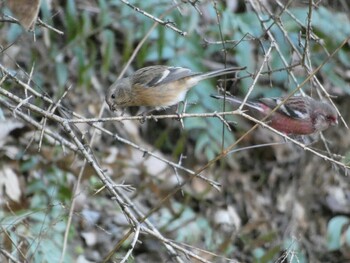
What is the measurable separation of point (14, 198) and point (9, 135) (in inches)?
29.3

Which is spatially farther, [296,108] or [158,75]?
[158,75]

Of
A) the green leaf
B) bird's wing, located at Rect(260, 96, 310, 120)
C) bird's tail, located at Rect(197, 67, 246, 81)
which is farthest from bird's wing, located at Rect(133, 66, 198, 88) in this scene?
the green leaf

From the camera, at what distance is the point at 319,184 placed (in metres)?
9.35

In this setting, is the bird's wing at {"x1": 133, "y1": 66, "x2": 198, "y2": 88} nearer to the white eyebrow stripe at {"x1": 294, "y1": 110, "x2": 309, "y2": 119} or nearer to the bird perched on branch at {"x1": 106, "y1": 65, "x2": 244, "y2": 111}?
the bird perched on branch at {"x1": 106, "y1": 65, "x2": 244, "y2": 111}

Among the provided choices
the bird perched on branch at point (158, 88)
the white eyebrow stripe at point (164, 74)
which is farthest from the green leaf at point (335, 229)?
the white eyebrow stripe at point (164, 74)

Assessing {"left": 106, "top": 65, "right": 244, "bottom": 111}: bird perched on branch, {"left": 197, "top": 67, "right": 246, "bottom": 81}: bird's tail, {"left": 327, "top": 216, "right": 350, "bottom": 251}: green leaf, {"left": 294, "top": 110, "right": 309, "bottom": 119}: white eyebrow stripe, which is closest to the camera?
{"left": 197, "top": 67, "right": 246, "bottom": 81}: bird's tail

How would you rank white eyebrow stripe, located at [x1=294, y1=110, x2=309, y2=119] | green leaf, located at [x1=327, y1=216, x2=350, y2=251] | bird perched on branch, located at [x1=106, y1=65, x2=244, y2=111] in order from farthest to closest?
green leaf, located at [x1=327, y1=216, x2=350, y2=251] < bird perched on branch, located at [x1=106, y1=65, x2=244, y2=111] < white eyebrow stripe, located at [x1=294, y1=110, x2=309, y2=119]

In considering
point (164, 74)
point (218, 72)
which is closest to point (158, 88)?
point (164, 74)

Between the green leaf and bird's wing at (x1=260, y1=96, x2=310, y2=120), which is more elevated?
bird's wing at (x1=260, y1=96, x2=310, y2=120)

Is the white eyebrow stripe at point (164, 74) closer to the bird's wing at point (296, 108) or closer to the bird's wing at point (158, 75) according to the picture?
the bird's wing at point (158, 75)

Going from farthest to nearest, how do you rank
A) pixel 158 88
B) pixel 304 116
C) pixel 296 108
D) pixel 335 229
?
pixel 335 229 → pixel 158 88 → pixel 296 108 → pixel 304 116

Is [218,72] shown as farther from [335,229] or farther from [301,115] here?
[335,229]

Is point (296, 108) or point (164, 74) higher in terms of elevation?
point (296, 108)

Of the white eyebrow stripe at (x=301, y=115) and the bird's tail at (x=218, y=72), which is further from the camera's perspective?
the white eyebrow stripe at (x=301, y=115)
